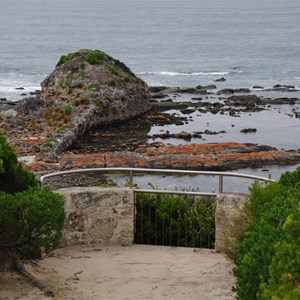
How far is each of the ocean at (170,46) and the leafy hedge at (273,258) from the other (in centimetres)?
5963

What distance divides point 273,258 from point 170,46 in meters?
117

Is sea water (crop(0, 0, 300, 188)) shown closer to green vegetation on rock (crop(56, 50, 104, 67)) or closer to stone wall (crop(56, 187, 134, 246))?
green vegetation on rock (crop(56, 50, 104, 67))

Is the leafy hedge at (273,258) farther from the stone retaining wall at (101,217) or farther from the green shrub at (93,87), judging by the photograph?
the green shrub at (93,87)

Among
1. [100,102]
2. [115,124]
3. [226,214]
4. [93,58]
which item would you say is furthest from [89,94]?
[226,214]

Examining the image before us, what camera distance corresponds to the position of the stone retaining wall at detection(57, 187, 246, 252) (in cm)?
1435

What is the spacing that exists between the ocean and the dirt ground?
178ft

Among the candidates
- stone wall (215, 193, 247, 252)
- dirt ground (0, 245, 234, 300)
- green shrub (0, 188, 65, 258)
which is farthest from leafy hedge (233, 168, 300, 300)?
stone wall (215, 193, 247, 252)

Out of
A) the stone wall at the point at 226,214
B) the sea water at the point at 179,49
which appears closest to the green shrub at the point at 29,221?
the stone wall at the point at 226,214

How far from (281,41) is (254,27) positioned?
35.9 m

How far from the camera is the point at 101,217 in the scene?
47.8 feet

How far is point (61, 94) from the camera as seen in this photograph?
50031 millimetres

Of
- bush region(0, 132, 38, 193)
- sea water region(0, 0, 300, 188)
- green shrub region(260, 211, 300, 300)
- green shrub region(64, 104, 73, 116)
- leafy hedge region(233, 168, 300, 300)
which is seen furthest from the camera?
sea water region(0, 0, 300, 188)

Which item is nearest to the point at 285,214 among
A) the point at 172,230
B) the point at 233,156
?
the point at 172,230

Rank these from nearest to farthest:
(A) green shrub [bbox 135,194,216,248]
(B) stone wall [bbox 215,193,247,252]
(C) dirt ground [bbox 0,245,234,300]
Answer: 1. (C) dirt ground [bbox 0,245,234,300]
2. (B) stone wall [bbox 215,193,247,252]
3. (A) green shrub [bbox 135,194,216,248]
